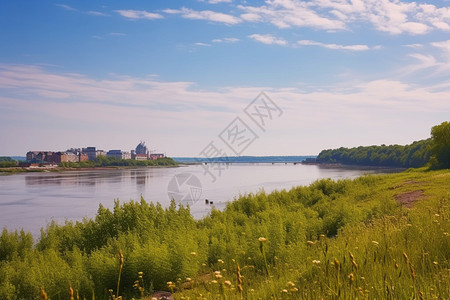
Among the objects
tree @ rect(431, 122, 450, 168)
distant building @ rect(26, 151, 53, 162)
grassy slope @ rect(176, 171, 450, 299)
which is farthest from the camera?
distant building @ rect(26, 151, 53, 162)

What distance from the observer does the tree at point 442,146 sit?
4122 centimetres

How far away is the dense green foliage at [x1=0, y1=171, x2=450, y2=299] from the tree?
21919 mm

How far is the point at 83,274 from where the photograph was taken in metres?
9.78

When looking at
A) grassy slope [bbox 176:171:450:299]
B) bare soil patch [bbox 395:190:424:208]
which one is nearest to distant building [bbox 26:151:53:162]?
bare soil patch [bbox 395:190:424:208]

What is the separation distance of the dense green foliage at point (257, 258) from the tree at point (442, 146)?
21.9 metres

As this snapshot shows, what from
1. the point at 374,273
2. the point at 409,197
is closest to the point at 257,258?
the point at 374,273

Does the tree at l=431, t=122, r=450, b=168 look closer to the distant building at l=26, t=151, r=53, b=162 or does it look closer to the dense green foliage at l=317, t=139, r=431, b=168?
the dense green foliage at l=317, t=139, r=431, b=168

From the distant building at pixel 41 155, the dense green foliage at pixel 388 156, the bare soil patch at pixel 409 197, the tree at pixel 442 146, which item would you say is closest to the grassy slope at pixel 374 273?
the bare soil patch at pixel 409 197

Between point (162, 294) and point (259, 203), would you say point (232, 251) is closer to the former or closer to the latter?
point (162, 294)

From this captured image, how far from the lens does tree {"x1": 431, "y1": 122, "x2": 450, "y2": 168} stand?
41.2 m

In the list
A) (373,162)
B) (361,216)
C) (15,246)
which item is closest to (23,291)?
(15,246)

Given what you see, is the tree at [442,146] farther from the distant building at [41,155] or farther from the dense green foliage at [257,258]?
the distant building at [41,155]

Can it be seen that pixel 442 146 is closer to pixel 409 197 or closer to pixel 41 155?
pixel 409 197

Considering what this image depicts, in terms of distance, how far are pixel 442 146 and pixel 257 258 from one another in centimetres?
4029
